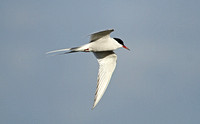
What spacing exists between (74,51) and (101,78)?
4.08ft

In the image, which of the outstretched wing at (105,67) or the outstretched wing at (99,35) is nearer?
the outstretched wing at (99,35)

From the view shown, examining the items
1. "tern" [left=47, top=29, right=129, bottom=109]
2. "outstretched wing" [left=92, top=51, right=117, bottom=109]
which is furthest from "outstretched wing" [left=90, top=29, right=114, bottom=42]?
"outstretched wing" [left=92, top=51, right=117, bottom=109]

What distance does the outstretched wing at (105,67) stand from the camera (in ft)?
40.9

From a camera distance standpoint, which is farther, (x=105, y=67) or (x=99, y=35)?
(x=105, y=67)

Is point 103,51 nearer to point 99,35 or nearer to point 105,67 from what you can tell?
point 105,67

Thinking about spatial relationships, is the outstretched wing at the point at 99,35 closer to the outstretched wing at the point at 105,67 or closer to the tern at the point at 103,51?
the tern at the point at 103,51

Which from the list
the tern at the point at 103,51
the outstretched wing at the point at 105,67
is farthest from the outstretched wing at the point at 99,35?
the outstretched wing at the point at 105,67

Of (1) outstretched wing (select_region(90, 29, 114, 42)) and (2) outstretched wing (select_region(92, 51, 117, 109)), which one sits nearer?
(1) outstretched wing (select_region(90, 29, 114, 42))

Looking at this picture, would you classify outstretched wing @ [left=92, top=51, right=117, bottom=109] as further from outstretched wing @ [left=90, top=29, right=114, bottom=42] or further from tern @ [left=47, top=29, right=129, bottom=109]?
outstretched wing @ [left=90, top=29, right=114, bottom=42]

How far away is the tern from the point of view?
12148 millimetres

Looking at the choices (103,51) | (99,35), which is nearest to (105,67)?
(103,51)

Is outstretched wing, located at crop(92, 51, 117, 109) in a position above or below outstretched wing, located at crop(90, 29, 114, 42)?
below

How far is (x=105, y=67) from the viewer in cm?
1330

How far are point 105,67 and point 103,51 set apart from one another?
0.58 m
